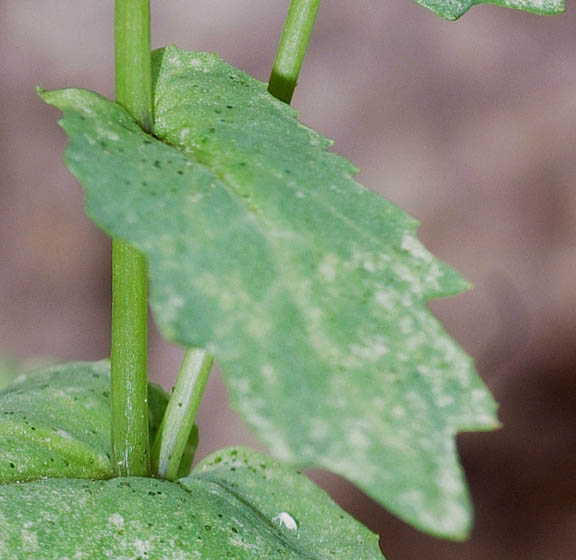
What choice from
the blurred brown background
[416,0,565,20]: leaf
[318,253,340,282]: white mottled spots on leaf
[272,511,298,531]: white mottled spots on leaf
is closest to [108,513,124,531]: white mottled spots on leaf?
[272,511,298,531]: white mottled spots on leaf

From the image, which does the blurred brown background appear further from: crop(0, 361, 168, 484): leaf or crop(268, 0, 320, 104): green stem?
crop(268, 0, 320, 104): green stem

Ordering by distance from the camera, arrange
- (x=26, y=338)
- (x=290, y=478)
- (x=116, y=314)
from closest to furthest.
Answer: (x=116, y=314) < (x=290, y=478) < (x=26, y=338)

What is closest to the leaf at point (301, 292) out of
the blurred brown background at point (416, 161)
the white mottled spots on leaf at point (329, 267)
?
the white mottled spots on leaf at point (329, 267)

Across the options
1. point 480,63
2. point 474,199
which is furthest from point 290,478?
point 480,63

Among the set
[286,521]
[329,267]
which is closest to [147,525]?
[286,521]

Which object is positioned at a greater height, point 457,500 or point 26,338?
point 457,500

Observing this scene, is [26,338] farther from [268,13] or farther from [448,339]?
[448,339]
